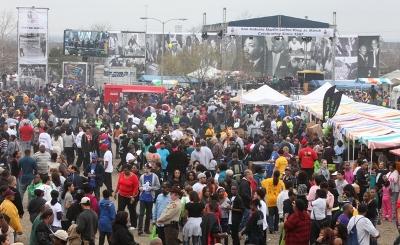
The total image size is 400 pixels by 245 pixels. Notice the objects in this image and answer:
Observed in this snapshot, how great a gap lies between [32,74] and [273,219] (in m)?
39.2

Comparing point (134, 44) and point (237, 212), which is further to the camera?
point (134, 44)

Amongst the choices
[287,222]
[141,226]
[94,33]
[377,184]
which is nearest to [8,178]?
[141,226]

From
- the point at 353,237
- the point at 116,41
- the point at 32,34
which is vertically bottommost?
the point at 353,237

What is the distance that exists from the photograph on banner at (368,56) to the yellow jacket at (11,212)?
89825 mm

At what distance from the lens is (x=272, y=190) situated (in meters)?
17.7

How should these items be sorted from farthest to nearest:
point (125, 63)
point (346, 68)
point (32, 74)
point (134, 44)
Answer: point (346, 68), point (134, 44), point (125, 63), point (32, 74)

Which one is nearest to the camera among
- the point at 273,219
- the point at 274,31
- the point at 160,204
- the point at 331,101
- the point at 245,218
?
the point at 245,218

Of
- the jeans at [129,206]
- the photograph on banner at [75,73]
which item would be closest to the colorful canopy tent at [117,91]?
the photograph on banner at [75,73]

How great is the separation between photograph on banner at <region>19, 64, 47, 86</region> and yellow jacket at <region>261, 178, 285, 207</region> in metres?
38.2

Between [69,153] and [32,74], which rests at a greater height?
[32,74]

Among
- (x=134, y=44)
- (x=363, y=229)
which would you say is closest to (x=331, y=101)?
(x=363, y=229)

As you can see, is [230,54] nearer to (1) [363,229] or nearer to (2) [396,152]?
(2) [396,152]

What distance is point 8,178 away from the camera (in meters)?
16.5

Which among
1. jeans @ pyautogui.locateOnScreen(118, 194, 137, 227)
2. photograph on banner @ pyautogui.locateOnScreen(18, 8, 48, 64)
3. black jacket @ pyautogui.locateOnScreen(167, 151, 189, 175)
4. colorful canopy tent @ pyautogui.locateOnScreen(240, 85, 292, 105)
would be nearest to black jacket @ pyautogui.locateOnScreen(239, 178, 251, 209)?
jeans @ pyautogui.locateOnScreen(118, 194, 137, 227)
